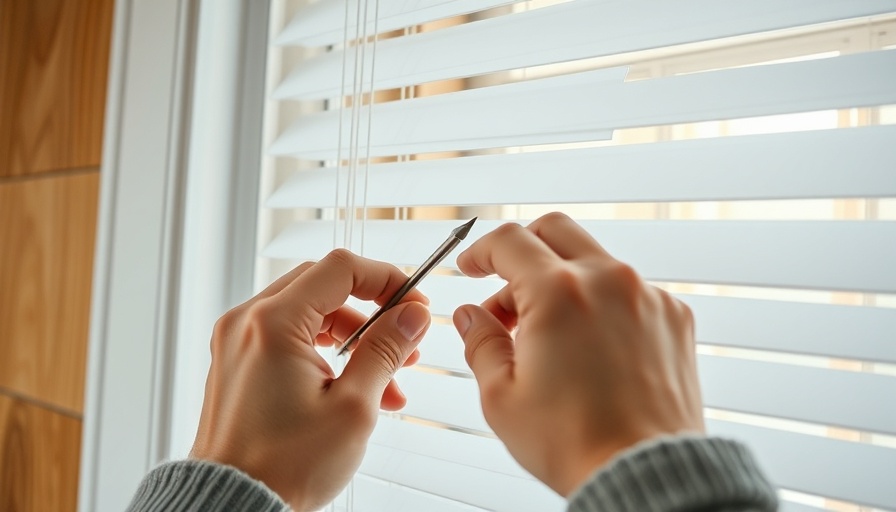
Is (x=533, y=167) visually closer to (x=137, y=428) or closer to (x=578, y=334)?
(x=578, y=334)

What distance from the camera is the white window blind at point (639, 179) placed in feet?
1.63

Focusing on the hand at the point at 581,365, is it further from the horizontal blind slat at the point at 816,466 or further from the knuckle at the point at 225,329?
the knuckle at the point at 225,329

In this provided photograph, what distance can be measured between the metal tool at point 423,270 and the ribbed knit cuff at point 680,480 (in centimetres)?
20

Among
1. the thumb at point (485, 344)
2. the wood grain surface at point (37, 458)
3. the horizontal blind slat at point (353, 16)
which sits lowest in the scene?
the wood grain surface at point (37, 458)

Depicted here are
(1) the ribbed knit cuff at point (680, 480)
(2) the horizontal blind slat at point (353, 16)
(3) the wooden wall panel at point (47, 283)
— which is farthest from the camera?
(3) the wooden wall panel at point (47, 283)

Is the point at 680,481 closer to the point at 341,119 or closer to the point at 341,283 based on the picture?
the point at 341,283

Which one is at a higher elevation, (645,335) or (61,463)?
(645,335)

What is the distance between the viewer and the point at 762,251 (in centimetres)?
52

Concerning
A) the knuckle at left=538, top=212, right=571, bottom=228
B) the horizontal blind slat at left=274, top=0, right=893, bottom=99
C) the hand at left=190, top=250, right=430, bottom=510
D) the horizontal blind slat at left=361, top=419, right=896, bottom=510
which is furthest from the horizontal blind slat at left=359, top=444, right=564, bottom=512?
the horizontal blind slat at left=274, top=0, right=893, bottom=99

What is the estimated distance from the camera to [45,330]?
40.1 inches

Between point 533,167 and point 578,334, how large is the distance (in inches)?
9.9

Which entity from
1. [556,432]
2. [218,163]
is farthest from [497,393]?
[218,163]

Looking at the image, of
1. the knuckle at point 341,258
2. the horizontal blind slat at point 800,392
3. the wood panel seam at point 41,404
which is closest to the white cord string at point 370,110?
the knuckle at point 341,258

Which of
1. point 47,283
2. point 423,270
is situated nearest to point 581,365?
point 423,270
